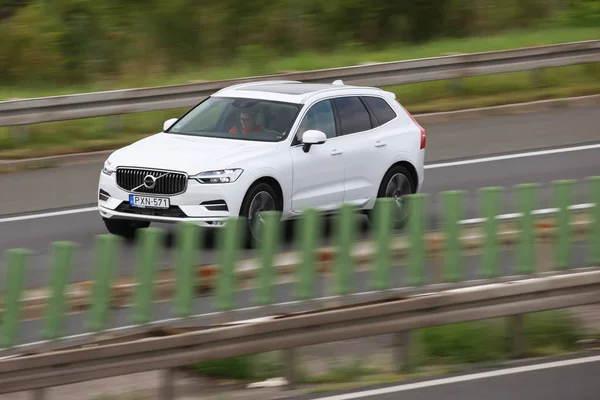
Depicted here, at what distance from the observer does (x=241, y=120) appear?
13.3m

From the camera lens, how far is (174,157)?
41.2 feet

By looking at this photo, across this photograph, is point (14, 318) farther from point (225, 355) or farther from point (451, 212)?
point (451, 212)

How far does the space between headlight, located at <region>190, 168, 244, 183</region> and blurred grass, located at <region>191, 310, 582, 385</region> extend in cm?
327

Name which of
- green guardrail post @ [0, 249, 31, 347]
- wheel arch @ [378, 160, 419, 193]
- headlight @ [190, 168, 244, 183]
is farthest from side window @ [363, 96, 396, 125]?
green guardrail post @ [0, 249, 31, 347]

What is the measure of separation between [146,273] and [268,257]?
89 centimetres

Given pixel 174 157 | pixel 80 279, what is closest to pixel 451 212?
pixel 80 279

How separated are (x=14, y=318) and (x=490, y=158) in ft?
37.8

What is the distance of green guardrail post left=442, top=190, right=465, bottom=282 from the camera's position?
9078 mm

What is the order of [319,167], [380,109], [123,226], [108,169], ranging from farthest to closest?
[380,109] < [319,167] < [123,226] < [108,169]

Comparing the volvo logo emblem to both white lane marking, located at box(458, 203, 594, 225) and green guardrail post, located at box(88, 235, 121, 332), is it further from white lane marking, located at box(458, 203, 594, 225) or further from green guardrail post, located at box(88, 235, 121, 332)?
green guardrail post, located at box(88, 235, 121, 332)

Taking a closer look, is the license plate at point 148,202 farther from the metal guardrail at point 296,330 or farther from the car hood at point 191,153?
the metal guardrail at point 296,330

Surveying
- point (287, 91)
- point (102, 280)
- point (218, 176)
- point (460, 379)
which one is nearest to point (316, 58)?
point (287, 91)

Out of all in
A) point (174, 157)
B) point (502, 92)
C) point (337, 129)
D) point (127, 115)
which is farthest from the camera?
point (502, 92)

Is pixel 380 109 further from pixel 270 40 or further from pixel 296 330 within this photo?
pixel 270 40
